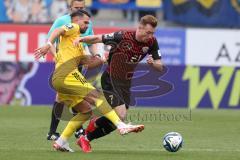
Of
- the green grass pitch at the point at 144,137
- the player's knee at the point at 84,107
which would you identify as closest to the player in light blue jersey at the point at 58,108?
the green grass pitch at the point at 144,137

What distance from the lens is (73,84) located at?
35.1ft

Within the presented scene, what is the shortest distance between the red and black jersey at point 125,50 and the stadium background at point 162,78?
3.97 feet

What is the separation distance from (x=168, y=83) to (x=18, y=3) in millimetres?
5911

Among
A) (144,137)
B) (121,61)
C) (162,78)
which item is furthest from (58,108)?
(162,78)

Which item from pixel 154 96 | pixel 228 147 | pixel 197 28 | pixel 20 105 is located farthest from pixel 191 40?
pixel 228 147

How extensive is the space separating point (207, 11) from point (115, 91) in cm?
1510

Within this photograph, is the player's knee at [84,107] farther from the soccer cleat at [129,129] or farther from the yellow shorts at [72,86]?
the soccer cleat at [129,129]

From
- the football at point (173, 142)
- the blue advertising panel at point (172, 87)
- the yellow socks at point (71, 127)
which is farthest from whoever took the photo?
the blue advertising panel at point (172, 87)

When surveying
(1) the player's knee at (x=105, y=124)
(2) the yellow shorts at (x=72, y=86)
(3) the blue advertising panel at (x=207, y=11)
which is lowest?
(3) the blue advertising panel at (x=207, y=11)

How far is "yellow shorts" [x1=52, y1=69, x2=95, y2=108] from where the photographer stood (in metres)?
10.7

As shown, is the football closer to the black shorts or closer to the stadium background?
the stadium background

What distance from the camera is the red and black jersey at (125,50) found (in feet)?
36.2

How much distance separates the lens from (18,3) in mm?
24656

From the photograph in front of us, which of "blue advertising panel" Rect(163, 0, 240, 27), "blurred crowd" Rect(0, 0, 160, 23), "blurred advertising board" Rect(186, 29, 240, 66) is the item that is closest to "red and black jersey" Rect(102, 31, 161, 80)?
"blurred crowd" Rect(0, 0, 160, 23)
